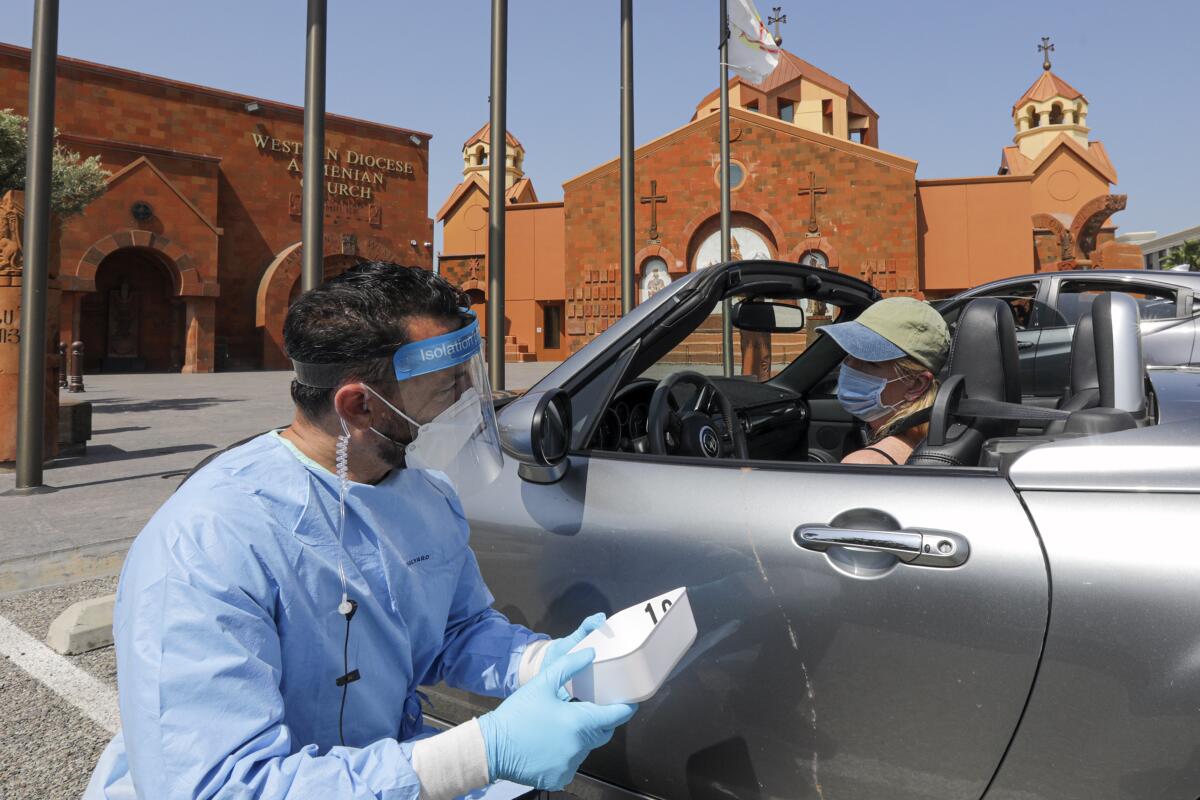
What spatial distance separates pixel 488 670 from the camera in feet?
5.59

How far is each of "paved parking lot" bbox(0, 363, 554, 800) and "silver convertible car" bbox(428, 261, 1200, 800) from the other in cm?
144

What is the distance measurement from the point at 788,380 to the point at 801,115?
1657 inches

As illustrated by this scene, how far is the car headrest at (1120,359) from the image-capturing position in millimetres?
1986

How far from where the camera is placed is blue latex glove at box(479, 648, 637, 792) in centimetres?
129

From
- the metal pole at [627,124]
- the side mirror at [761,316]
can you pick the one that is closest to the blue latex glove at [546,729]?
the side mirror at [761,316]

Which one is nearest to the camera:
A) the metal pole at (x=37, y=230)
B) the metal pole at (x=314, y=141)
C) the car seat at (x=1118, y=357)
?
the car seat at (x=1118, y=357)

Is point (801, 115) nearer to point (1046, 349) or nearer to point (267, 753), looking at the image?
point (1046, 349)

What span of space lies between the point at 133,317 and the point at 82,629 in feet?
83.3

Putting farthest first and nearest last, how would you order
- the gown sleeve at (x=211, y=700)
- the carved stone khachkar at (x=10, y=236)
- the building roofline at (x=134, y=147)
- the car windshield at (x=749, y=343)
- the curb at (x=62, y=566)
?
the building roofline at (x=134, y=147), the carved stone khachkar at (x=10, y=236), the curb at (x=62, y=566), the car windshield at (x=749, y=343), the gown sleeve at (x=211, y=700)

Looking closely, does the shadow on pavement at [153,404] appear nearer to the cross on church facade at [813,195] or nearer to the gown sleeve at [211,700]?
the gown sleeve at [211,700]

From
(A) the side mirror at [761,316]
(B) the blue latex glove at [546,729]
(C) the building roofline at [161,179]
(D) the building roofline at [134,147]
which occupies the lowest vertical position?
(B) the blue latex glove at [546,729]

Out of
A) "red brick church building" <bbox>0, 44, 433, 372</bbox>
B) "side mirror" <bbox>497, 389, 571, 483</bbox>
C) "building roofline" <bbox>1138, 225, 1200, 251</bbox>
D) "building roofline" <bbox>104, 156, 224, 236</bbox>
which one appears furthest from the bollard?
"building roofline" <bbox>1138, 225, 1200, 251</bbox>

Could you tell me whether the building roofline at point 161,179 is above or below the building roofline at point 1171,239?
below

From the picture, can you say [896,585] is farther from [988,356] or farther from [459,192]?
[459,192]
